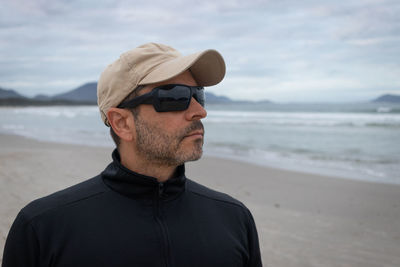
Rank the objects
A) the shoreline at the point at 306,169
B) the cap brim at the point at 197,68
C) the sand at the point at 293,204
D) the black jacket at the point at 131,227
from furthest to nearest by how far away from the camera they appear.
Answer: the shoreline at the point at 306,169 < the sand at the point at 293,204 < the cap brim at the point at 197,68 < the black jacket at the point at 131,227

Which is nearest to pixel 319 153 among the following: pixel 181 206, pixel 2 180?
pixel 2 180

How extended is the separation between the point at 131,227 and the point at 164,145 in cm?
37

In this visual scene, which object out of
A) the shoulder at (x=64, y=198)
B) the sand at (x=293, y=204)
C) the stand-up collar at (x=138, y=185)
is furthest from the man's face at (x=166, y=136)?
the sand at (x=293, y=204)

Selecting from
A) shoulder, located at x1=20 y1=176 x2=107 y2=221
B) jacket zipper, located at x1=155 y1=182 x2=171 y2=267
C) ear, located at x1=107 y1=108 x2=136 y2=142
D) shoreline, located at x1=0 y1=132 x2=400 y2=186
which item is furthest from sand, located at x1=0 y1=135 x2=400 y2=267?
jacket zipper, located at x1=155 y1=182 x2=171 y2=267

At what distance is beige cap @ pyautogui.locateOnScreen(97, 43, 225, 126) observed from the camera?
159 cm

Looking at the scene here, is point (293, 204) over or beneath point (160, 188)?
beneath

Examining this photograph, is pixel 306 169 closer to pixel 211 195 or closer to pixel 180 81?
pixel 211 195

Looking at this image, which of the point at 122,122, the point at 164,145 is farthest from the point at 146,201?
the point at 122,122

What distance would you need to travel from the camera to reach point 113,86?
1650mm

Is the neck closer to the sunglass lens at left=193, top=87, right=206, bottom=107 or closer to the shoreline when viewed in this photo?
the sunglass lens at left=193, top=87, right=206, bottom=107

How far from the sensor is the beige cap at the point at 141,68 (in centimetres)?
159

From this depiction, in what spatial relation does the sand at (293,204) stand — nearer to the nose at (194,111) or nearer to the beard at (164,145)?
the beard at (164,145)

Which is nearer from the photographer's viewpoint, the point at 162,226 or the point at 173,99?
the point at 162,226

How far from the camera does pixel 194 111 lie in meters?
1.70
